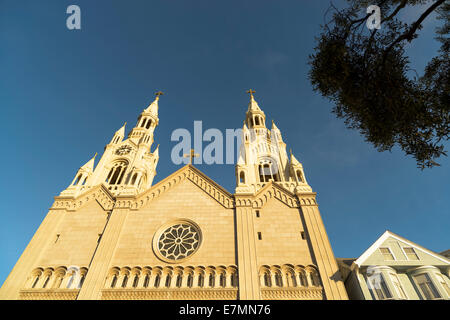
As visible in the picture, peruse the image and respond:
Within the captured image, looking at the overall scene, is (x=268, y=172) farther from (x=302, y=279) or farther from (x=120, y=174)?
(x=120, y=174)

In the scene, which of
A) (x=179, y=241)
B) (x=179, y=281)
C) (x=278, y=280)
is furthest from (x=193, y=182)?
(x=278, y=280)

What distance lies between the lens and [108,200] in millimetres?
22953

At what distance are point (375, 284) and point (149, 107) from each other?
39043 millimetres

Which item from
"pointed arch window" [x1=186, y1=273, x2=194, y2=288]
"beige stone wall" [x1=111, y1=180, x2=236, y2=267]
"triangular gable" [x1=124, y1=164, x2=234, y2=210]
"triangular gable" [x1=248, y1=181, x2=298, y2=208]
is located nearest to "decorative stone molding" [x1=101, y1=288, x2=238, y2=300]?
"pointed arch window" [x1=186, y1=273, x2=194, y2=288]

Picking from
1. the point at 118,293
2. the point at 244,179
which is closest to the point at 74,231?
the point at 118,293

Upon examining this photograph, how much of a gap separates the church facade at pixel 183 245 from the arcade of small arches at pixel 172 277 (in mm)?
69

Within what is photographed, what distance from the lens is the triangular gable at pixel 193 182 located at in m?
22.0

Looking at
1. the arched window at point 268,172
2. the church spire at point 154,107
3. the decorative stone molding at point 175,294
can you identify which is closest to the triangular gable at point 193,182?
the arched window at point 268,172

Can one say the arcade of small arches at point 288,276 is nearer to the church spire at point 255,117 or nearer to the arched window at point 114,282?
the arched window at point 114,282

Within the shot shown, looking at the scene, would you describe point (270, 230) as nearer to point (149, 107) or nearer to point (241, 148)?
point (241, 148)

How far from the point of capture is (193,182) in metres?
23.8

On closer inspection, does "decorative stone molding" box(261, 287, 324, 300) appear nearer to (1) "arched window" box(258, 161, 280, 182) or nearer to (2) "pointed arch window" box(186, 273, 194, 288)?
(2) "pointed arch window" box(186, 273, 194, 288)

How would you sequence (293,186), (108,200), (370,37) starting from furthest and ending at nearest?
(293,186), (108,200), (370,37)

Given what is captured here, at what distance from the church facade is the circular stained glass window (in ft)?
0.26
